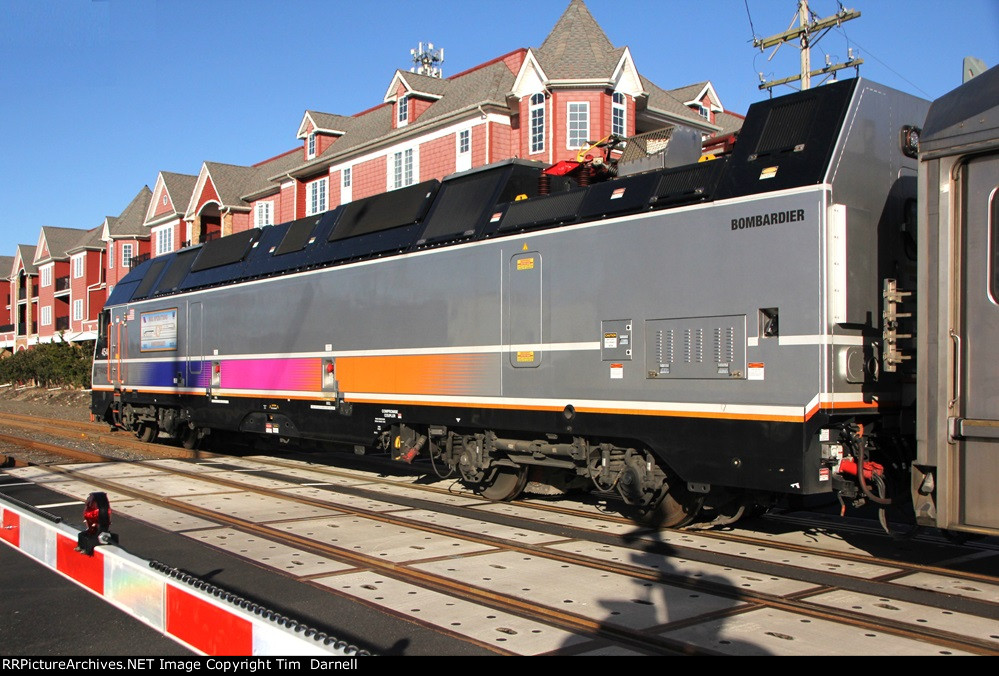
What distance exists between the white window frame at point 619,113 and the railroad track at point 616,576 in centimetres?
2192

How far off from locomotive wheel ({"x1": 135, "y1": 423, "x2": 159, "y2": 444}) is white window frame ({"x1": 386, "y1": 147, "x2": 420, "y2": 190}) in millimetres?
18002

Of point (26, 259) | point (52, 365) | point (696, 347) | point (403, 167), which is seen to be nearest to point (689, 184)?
point (696, 347)

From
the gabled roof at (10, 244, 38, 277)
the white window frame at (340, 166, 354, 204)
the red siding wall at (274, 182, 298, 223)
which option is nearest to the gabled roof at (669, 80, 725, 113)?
the white window frame at (340, 166, 354, 204)

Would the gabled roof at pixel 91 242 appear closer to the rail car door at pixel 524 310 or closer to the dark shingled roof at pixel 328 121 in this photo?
the dark shingled roof at pixel 328 121

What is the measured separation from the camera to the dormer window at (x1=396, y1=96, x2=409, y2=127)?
36469 mm

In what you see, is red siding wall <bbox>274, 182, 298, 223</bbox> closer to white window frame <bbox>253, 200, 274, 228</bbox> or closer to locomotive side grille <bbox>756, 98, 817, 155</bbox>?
white window frame <bbox>253, 200, 274, 228</bbox>

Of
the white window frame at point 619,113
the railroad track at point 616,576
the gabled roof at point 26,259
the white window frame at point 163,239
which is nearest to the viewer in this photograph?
the railroad track at point 616,576

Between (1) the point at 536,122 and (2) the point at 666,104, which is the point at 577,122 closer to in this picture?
(1) the point at 536,122

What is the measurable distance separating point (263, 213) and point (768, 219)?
142 ft

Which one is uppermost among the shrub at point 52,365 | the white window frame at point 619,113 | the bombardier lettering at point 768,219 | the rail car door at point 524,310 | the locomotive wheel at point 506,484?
the white window frame at point 619,113

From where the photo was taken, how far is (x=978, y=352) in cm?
625

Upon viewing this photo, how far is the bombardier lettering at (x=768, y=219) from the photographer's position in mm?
7582

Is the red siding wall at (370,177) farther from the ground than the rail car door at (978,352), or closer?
farther from the ground

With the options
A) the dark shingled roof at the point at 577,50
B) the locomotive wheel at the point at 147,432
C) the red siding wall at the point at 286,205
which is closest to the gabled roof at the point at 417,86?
the dark shingled roof at the point at 577,50
